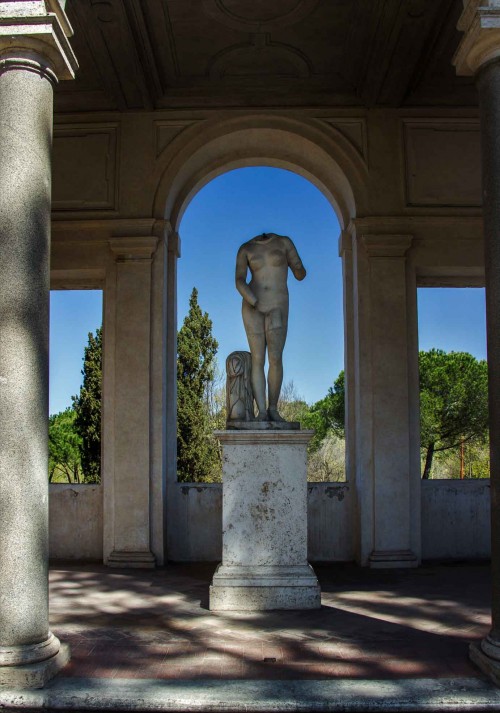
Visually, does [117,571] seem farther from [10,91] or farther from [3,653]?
[10,91]

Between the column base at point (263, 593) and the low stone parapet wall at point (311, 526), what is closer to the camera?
the column base at point (263, 593)

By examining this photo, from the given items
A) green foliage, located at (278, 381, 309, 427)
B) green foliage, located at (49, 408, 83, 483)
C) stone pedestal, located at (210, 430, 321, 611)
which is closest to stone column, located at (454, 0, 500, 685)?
stone pedestal, located at (210, 430, 321, 611)

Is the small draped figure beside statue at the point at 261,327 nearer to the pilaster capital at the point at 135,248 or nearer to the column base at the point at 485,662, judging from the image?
the pilaster capital at the point at 135,248

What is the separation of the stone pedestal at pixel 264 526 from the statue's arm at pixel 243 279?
1.29 metres

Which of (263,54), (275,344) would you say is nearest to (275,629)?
(275,344)

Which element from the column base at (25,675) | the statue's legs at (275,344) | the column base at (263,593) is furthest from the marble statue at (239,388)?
the column base at (25,675)

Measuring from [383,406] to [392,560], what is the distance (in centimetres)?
182

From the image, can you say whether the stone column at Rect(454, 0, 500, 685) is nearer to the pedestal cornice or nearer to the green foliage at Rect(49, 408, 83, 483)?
the pedestal cornice

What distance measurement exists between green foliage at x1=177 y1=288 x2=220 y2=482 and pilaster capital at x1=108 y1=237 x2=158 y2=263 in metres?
11.5

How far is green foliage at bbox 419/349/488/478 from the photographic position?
49.2 ft

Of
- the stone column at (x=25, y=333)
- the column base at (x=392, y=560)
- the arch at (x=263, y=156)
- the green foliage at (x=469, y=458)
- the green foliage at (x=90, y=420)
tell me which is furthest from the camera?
the green foliage at (x=90, y=420)

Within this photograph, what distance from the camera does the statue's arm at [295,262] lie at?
23.4ft

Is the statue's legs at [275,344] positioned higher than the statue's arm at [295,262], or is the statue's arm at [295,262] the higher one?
the statue's arm at [295,262]

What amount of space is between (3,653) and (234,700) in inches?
52.6
